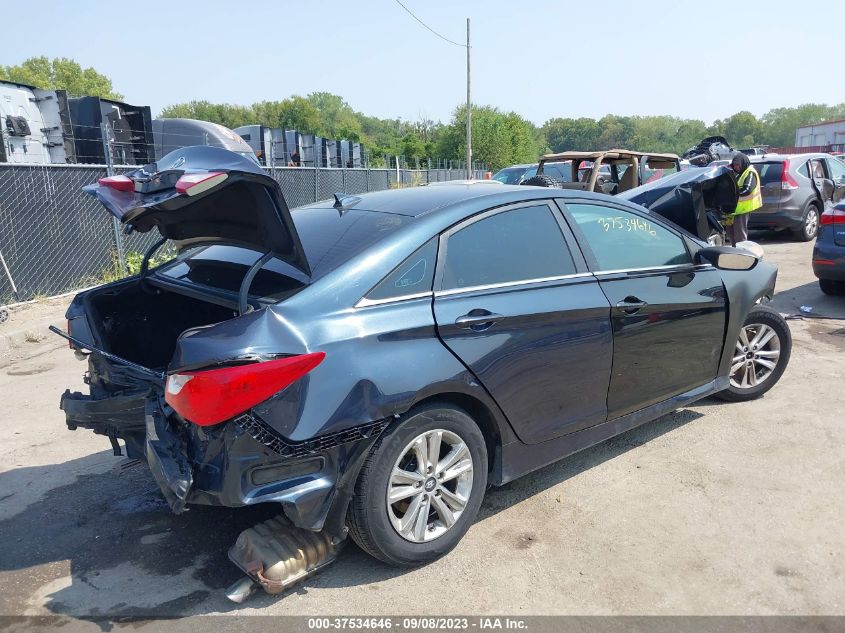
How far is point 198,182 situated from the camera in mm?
2633

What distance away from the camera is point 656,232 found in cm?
420

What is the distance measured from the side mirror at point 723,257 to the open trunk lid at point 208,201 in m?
2.62

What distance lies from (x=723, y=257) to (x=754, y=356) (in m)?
1.02

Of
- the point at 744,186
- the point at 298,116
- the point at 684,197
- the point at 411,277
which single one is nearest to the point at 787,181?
the point at 744,186

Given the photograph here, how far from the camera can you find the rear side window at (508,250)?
127 inches

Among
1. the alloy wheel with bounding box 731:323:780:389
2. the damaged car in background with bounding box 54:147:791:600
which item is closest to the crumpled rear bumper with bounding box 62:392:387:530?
the damaged car in background with bounding box 54:147:791:600

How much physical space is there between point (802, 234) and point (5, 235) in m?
13.5

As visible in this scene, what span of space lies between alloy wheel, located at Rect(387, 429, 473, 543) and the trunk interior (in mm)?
1384

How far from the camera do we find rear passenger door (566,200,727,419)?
12.2 feet

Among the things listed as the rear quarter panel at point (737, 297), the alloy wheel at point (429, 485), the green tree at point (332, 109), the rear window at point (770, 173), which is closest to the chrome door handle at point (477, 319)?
the alloy wheel at point (429, 485)

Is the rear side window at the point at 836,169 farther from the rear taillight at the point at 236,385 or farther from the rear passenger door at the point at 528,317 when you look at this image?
the rear taillight at the point at 236,385

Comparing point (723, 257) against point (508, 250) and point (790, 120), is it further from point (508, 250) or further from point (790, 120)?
point (790, 120)

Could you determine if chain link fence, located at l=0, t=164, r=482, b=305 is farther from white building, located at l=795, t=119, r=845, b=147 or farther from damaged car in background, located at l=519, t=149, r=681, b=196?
white building, located at l=795, t=119, r=845, b=147

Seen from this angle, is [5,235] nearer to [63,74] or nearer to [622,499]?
[622,499]
